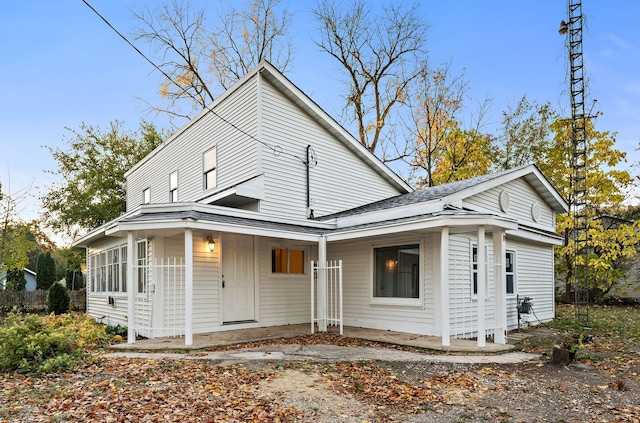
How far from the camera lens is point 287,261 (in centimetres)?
1093

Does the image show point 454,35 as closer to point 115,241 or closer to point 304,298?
point 304,298

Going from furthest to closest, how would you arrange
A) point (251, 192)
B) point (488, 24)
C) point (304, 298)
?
point (488, 24) → point (304, 298) → point (251, 192)

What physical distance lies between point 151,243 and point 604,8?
43.7 ft

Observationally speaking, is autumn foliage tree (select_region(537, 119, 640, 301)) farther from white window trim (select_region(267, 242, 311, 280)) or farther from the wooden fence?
the wooden fence

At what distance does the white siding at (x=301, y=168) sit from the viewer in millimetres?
10805

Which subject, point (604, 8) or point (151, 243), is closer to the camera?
point (151, 243)

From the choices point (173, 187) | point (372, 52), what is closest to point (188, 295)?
point (173, 187)

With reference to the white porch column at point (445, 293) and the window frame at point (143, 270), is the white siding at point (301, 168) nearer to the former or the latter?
the window frame at point (143, 270)

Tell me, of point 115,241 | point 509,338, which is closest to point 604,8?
point 509,338

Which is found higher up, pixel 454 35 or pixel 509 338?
pixel 454 35

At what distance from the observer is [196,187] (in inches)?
505

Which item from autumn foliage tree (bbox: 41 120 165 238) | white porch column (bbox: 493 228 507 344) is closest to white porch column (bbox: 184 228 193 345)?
white porch column (bbox: 493 228 507 344)

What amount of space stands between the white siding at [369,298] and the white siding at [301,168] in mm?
1684

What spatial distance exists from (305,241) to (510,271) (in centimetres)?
556
